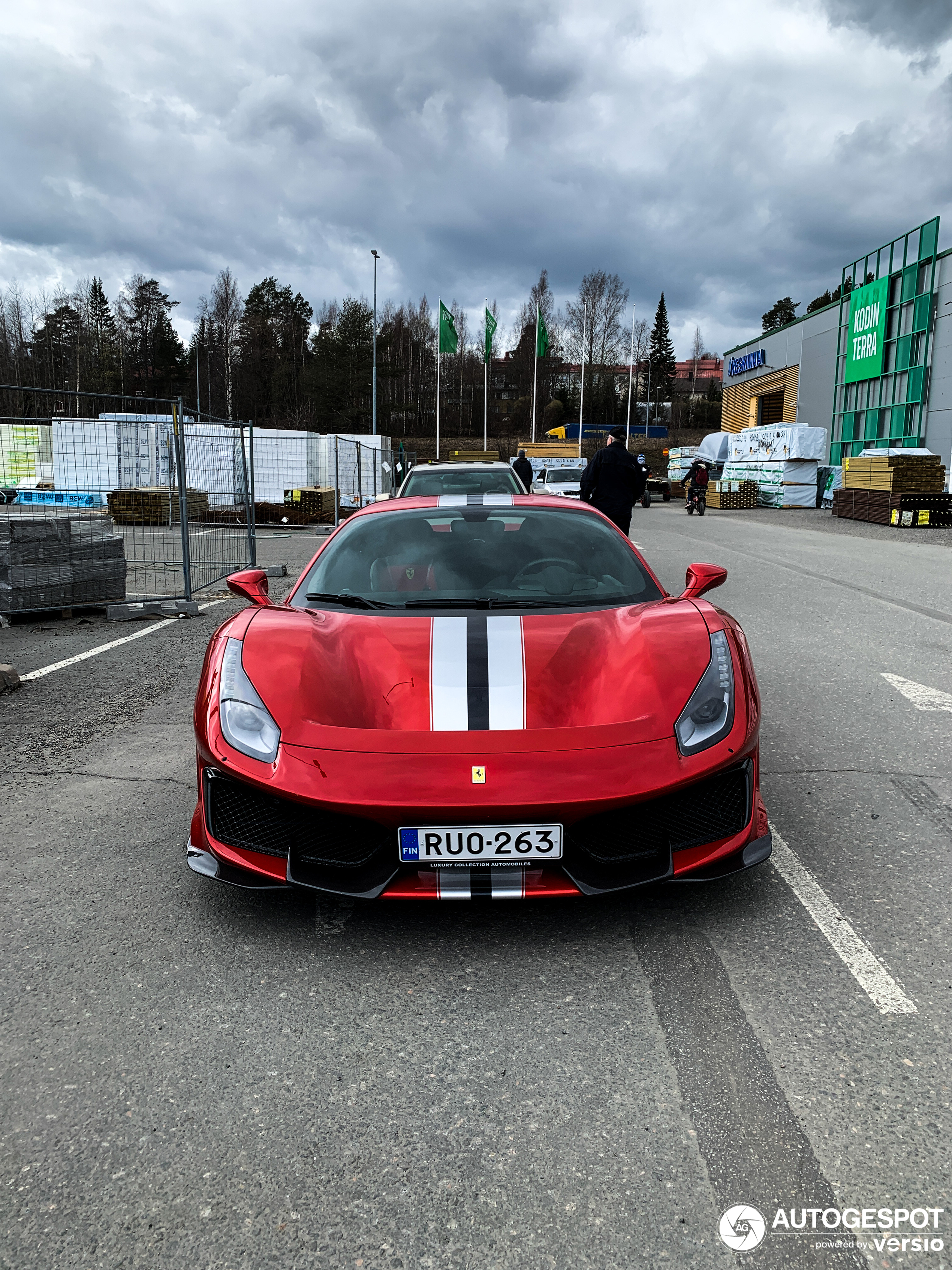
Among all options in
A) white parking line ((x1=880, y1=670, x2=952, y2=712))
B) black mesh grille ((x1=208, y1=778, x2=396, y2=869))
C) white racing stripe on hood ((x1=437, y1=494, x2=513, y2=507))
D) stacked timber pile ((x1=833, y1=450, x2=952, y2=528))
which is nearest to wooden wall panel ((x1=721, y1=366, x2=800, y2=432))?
stacked timber pile ((x1=833, y1=450, x2=952, y2=528))

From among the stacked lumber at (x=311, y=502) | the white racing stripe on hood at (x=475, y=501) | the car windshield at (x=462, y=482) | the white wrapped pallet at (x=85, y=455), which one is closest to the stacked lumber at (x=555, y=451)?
the stacked lumber at (x=311, y=502)

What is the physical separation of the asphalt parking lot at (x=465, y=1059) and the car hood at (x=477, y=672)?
0.63 metres

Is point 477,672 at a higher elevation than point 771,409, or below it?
below

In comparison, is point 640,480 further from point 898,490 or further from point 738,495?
point 738,495

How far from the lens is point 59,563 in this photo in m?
8.12

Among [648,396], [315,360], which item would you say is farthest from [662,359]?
[315,360]

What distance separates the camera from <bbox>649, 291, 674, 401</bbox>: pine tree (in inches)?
3912

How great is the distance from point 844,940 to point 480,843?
1.13m

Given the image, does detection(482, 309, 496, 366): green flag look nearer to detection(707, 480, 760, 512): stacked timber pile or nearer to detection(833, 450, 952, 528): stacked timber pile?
detection(707, 480, 760, 512): stacked timber pile

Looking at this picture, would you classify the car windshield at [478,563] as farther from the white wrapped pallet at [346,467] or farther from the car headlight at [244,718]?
the white wrapped pallet at [346,467]

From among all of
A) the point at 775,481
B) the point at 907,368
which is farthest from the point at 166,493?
the point at 907,368

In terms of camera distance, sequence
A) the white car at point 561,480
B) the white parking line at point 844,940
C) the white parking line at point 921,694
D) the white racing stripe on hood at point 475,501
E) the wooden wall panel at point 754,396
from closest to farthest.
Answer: the white parking line at point 844,940 → the white racing stripe on hood at point 475,501 → the white parking line at point 921,694 → the white car at point 561,480 → the wooden wall panel at point 754,396

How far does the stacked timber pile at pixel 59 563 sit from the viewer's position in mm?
7789

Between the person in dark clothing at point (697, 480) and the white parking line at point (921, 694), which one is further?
the person in dark clothing at point (697, 480)
